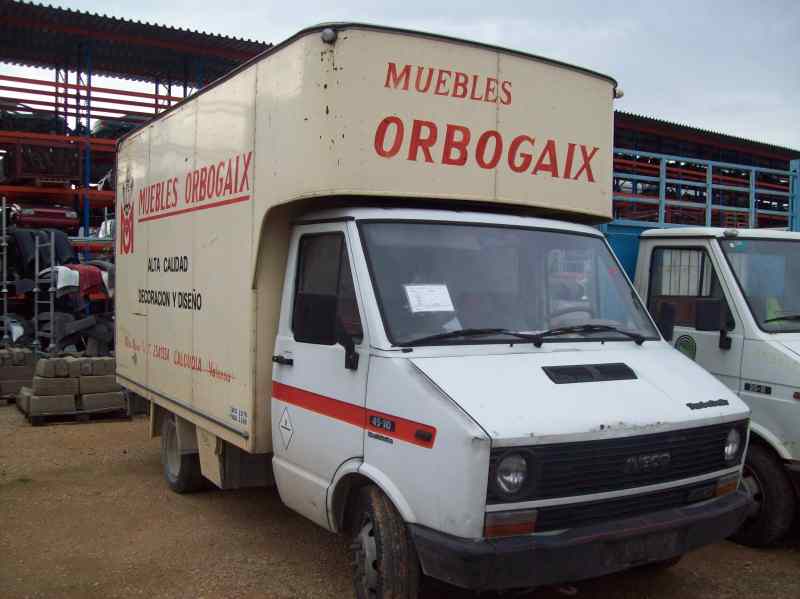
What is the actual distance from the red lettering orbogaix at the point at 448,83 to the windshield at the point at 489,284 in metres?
0.78

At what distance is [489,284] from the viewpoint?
433 cm

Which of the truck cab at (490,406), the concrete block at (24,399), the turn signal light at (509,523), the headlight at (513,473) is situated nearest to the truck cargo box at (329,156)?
the truck cab at (490,406)

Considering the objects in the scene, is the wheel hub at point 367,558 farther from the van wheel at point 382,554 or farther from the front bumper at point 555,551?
the front bumper at point 555,551

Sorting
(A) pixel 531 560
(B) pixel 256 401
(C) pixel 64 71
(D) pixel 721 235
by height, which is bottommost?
(A) pixel 531 560

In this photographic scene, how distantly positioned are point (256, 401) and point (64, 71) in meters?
16.2

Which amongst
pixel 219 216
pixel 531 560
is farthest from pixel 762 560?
pixel 219 216

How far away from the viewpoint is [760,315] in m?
5.59

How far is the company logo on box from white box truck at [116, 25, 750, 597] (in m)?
2.09

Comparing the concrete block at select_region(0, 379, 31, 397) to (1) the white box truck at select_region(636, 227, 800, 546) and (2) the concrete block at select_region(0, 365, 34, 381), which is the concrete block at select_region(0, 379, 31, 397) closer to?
(2) the concrete block at select_region(0, 365, 34, 381)

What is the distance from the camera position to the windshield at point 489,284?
4090mm

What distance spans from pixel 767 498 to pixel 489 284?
2.61 m

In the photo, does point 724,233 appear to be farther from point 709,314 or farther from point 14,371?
point 14,371

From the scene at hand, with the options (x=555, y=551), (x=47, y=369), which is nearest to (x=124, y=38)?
(x=47, y=369)

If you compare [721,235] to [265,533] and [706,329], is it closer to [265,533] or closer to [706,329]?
[706,329]
